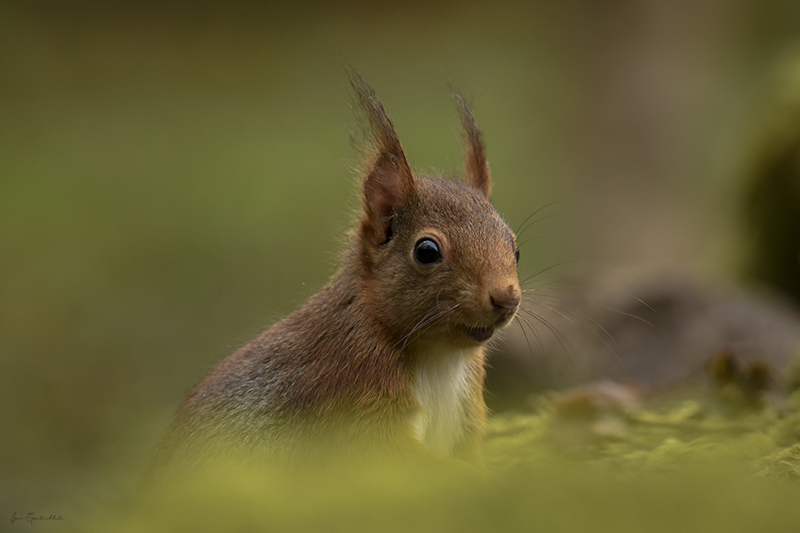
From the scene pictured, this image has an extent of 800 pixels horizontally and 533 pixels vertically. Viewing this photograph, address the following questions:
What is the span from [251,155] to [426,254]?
14.4 meters

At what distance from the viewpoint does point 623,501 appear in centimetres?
145

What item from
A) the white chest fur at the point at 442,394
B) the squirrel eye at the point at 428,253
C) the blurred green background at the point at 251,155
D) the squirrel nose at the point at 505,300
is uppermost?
the blurred green background at the point at 251,155

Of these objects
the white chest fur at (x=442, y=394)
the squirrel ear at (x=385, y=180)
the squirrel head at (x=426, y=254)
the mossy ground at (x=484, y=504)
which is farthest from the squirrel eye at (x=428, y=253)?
the mossy ground at (x=484, y=504)

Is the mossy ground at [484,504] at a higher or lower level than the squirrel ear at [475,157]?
lower

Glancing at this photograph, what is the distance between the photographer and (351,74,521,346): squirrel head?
377 centimetres

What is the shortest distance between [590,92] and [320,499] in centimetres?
1213

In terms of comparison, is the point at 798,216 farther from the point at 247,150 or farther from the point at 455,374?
the point at 247,150

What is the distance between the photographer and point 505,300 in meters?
3.69

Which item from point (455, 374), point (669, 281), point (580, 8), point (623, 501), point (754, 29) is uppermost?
point (754, 29)

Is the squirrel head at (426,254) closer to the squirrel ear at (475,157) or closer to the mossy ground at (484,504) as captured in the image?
the squirrel ear at (475,157)

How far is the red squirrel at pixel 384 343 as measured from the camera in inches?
141

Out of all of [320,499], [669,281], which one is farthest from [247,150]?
[320,499]

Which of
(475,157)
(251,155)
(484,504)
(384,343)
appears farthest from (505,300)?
(251,155)
